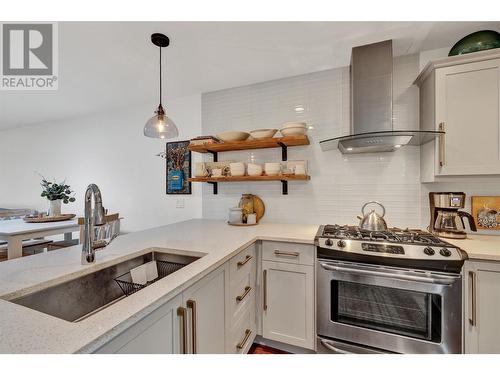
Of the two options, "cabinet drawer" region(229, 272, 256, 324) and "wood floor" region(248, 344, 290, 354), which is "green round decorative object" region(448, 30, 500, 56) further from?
"wood floor" region(248, 344, 290, 354)

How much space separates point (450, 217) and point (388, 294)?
72cm

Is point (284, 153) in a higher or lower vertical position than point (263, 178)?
Result: higher

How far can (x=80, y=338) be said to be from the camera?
1.72 feet

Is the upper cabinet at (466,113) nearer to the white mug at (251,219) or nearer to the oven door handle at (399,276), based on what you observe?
the oven door handle at (399,276)

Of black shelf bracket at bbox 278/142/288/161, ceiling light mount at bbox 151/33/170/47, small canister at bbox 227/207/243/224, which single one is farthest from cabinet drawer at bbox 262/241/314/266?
ceiling light mount at bbox 151/33/170/47

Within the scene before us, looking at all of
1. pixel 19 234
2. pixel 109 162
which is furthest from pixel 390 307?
pixel 109 162

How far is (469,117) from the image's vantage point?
1.47 metres

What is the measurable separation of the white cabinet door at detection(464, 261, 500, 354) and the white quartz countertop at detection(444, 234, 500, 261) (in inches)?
2.0

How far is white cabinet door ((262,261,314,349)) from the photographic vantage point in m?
1.53

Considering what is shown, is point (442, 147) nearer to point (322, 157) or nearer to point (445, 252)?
point (445, 252)

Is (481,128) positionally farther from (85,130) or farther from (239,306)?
(85,130)

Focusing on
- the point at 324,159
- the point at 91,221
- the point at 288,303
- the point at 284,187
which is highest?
the point at 324,159
